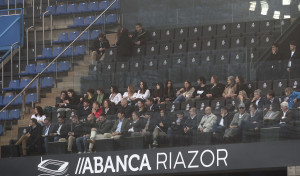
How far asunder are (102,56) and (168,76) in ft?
6.62

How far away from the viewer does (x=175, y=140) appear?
49.4 feet

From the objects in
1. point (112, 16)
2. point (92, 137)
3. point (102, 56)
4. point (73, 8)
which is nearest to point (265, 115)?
point (92, 137)

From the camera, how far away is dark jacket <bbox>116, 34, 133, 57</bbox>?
18269 millimetres

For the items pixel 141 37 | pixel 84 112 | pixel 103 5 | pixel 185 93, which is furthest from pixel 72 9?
pixel 185 93

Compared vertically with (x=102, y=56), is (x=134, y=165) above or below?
below

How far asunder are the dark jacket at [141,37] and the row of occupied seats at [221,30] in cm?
15

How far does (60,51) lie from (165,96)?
5151 millimetres

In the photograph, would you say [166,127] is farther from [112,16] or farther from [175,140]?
[112,16]

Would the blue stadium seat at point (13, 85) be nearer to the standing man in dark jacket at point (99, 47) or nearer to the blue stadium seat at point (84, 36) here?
the blue stadium seat at point (84, 36)

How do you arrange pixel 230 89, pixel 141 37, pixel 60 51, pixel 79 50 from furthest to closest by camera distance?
1. pixel 60 51
2. pixel 79 50
3. pixel 141 37
4. pixel 230 89

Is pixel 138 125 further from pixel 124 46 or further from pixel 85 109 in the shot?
pixel 124 46

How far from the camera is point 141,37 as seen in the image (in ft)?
61.8

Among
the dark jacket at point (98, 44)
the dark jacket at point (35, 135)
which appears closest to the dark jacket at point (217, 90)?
the dark jacket at point (35, 135)

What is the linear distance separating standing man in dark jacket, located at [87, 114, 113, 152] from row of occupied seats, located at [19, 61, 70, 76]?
313 centimetres
